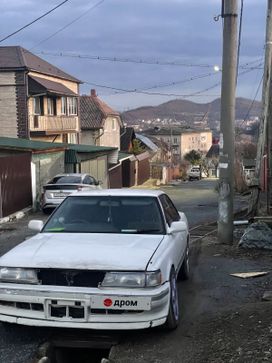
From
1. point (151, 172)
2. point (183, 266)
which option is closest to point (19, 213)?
point (183, 266)

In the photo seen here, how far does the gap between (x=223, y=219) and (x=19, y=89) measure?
25.2 metres

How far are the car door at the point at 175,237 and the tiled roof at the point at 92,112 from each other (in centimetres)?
4208

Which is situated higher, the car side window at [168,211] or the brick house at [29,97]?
the brick house at [29,97]

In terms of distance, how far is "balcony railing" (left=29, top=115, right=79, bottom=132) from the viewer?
1375 inches

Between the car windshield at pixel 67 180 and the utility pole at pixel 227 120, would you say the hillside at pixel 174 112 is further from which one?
the utility pole at pixel 227 120

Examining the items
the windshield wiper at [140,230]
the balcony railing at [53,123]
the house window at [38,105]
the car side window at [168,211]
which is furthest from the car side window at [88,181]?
the house window at [38,105]

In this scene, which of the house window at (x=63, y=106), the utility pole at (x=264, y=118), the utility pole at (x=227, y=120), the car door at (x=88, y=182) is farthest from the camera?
the house window at (x=63, y=106)

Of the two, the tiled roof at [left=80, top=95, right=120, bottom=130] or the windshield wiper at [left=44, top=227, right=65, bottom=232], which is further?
the tiled roof at [left=80, top=95, right=120, bottom=130]

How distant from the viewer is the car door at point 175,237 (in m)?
6.60

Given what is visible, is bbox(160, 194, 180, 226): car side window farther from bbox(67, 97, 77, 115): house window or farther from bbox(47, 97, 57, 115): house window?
bbox(67, 97, 77, 115): house window

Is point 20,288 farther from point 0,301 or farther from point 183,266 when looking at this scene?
→ point 183,266

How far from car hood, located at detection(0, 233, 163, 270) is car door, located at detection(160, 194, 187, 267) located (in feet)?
1.42

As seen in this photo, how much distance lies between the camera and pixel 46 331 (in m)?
5.65

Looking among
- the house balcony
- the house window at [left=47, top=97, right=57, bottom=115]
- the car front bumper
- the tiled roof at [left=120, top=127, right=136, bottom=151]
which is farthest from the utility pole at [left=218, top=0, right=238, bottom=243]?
the tiled roof at [left=120, top=127, right=136, bottom=151]
